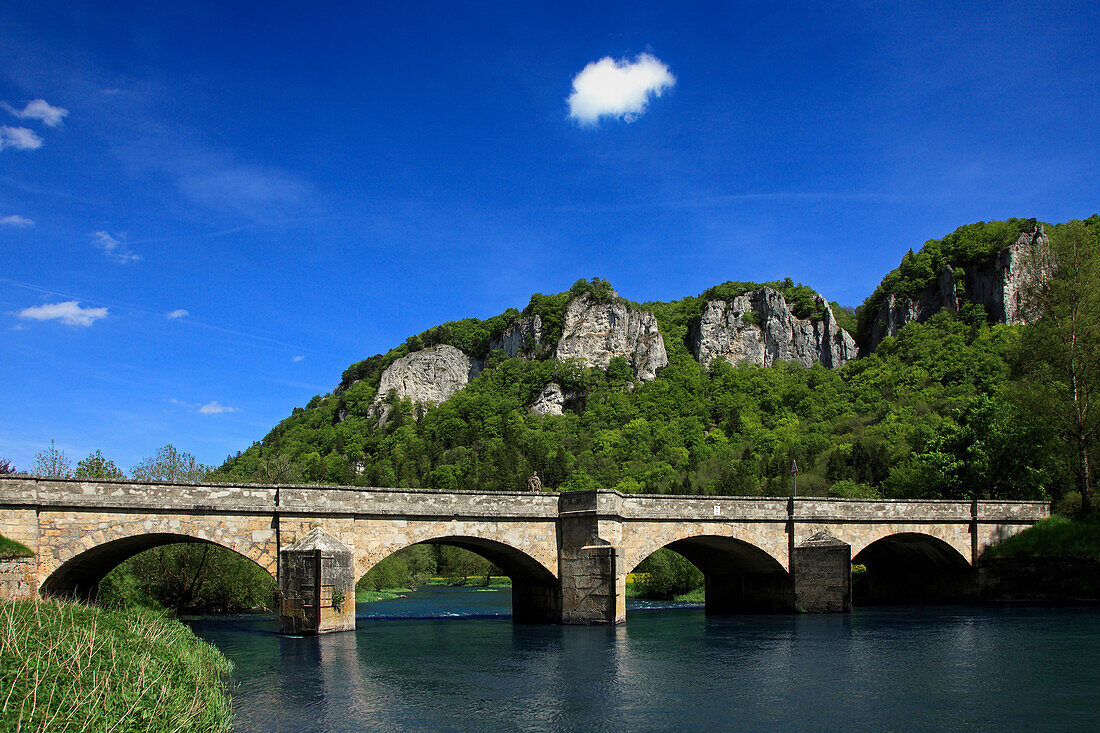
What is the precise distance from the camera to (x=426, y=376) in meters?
158

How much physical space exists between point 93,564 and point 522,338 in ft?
428

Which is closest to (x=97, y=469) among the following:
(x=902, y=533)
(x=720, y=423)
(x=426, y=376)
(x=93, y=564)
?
(x=93, y=564)

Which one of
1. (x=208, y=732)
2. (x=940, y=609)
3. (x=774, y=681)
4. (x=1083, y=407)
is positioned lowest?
(x=940, y=609)

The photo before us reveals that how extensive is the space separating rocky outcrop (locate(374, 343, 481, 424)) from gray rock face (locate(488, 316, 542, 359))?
27.3 ft

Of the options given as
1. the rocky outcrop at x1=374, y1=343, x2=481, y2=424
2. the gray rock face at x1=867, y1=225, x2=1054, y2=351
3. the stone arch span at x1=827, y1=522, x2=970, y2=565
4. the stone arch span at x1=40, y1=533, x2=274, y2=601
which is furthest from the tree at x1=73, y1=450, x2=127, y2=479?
the rocky outcrop at x1=374, y1=343, x2=481, y2=424

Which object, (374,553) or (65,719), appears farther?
(374,553)

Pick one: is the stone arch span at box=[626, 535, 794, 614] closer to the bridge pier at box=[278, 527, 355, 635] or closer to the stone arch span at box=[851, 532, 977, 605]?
the stone arch span at box=[851, 532, 977, 605]

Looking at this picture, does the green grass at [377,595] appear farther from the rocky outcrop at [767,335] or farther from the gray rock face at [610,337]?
the rocky outcrop at [767,335]

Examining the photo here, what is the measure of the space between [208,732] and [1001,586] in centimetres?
3746

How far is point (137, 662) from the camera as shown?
1102cm

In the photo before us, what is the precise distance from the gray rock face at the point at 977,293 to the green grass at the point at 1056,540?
55.9 m

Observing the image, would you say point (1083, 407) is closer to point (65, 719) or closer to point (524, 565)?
point (524, 565)

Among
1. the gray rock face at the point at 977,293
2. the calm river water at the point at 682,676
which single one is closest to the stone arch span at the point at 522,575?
the calm river water at the point at 682,676

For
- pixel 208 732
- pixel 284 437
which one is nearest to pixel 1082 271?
pixel 208 732
